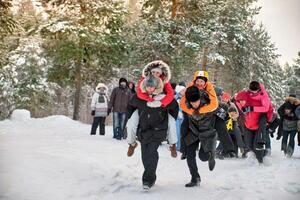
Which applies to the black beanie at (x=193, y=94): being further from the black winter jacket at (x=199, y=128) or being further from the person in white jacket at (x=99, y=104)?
the person in white jacket at (x=99, y=104)

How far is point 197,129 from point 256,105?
2.93m

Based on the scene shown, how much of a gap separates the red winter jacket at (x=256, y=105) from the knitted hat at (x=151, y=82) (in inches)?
138

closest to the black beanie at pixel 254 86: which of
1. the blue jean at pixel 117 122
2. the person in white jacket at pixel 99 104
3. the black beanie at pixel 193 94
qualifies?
the black beanie at pixel 193 94

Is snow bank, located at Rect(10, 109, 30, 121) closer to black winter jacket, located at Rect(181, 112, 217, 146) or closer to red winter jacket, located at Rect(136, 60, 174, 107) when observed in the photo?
red winter jacket, located at Rect(136, 60, 174, 107)

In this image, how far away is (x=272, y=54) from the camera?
37.6 metres

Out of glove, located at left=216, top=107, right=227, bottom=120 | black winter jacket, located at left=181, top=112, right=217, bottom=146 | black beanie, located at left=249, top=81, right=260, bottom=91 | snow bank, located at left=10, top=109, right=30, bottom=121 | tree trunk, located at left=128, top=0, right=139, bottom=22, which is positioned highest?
tree trunk, located at left=128, top=0, right=139, bottom=22

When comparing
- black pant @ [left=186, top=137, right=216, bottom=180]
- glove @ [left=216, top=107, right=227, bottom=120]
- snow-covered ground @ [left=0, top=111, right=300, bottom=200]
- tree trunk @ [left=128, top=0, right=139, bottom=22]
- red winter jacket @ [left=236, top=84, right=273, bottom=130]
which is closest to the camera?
snow-covered ground @ [left=0, top=111, right=300, bottom=200]

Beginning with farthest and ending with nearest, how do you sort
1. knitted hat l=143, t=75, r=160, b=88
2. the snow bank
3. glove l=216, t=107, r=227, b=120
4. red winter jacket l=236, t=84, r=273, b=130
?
the snow bank, red winter jacket l=236, t=84, r=273, b=130, glove l=216, t=107, r=227, b=120, knitted hat l=143, t=75, r=160, b=88

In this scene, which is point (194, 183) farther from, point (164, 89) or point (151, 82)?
point (151, 82)

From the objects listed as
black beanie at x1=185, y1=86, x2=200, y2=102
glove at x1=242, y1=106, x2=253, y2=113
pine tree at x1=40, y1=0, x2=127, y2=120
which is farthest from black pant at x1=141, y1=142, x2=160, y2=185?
pine tree at x1=40, y1=0, x2=127, y2=120

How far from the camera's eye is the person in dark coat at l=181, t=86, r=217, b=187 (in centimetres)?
622

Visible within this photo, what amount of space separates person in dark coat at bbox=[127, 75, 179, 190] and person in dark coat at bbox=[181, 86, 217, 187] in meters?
0.32

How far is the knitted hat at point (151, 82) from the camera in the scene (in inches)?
240

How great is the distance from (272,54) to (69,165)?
3404cm
